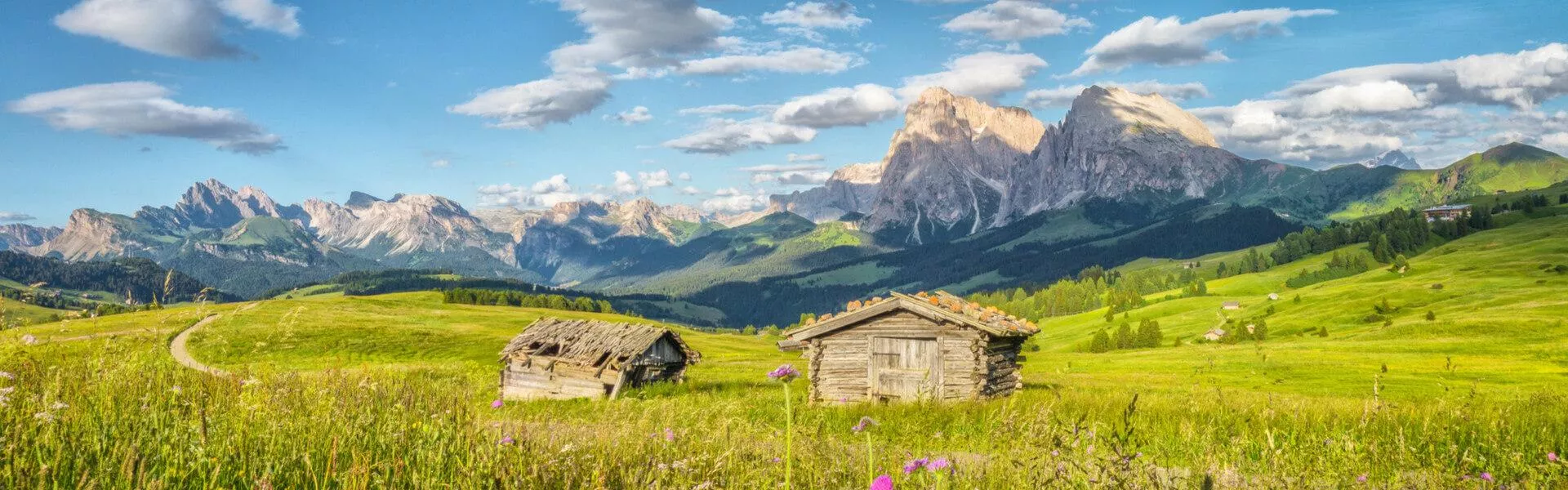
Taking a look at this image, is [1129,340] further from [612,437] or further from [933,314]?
[612,437]

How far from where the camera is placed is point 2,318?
23.6ft

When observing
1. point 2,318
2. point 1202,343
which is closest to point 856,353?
point 2,318

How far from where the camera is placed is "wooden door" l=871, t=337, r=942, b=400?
28.1 metres

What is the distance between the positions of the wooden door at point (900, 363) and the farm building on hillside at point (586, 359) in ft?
29.0

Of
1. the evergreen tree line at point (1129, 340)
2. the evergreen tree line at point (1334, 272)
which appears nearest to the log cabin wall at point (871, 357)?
the evergreen tree line at point (1129, 340)

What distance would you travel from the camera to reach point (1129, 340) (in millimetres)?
106875

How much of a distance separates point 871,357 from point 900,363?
3.59ft

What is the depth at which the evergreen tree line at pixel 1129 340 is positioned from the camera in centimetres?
10525

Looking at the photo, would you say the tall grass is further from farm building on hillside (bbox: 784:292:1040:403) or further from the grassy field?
farm building on hillside (bbox: 784:292:1040:403)

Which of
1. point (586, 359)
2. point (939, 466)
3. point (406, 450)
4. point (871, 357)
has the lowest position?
point (586, 359)

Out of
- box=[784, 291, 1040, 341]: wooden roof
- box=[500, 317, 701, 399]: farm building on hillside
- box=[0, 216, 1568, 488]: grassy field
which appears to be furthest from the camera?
box=[500, 317, 701, 399]: farm building on hillside

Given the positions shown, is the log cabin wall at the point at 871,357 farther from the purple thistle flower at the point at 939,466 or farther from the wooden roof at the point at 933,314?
the purple thistle flower at the point at 939,466

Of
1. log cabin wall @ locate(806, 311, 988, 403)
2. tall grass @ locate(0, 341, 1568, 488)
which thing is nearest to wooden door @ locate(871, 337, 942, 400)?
log cabin wall @ locate(806, 311, 988, 403)

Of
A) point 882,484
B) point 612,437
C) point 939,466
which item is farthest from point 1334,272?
point 882,484
